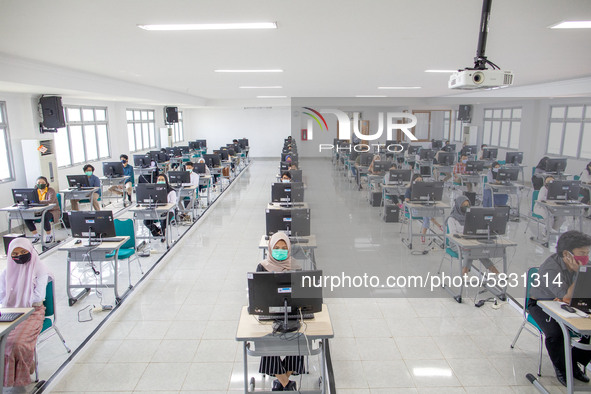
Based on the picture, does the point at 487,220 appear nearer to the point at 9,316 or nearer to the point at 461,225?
the point at 461,225

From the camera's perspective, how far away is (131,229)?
5.58 meters

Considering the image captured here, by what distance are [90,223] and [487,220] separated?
5195 mm

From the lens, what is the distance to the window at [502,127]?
14797 mm

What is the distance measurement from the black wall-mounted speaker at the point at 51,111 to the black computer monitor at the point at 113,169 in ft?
4.65

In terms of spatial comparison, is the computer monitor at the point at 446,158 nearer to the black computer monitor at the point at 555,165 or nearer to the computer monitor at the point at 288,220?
the black computer monitor at the point at 555,165

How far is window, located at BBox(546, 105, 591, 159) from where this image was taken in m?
11.3

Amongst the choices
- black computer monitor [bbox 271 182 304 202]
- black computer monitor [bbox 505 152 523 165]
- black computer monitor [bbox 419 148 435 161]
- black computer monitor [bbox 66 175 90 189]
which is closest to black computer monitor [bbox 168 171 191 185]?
black computer monitor [bbox 66 175 90 189]

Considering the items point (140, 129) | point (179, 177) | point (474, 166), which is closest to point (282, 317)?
point (179, 177)

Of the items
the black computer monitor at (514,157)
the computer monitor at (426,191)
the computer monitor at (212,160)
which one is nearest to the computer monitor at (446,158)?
the black computer monitor at (514,157)

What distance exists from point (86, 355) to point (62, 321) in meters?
0.85

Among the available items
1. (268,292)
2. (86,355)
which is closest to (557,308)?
(268,292)

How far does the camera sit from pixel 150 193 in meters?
6.72

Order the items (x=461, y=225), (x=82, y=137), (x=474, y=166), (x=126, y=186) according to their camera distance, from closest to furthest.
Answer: (x=461, y=225) < (x=126, y=186) < (x=474, y=166) < (x=82, y=137)

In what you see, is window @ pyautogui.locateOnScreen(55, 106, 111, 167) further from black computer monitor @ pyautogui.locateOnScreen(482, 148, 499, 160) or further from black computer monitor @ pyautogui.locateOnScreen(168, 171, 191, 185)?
black computer monitor @ pyautogui.locateOnScreen(482, 148, 499, 160)
